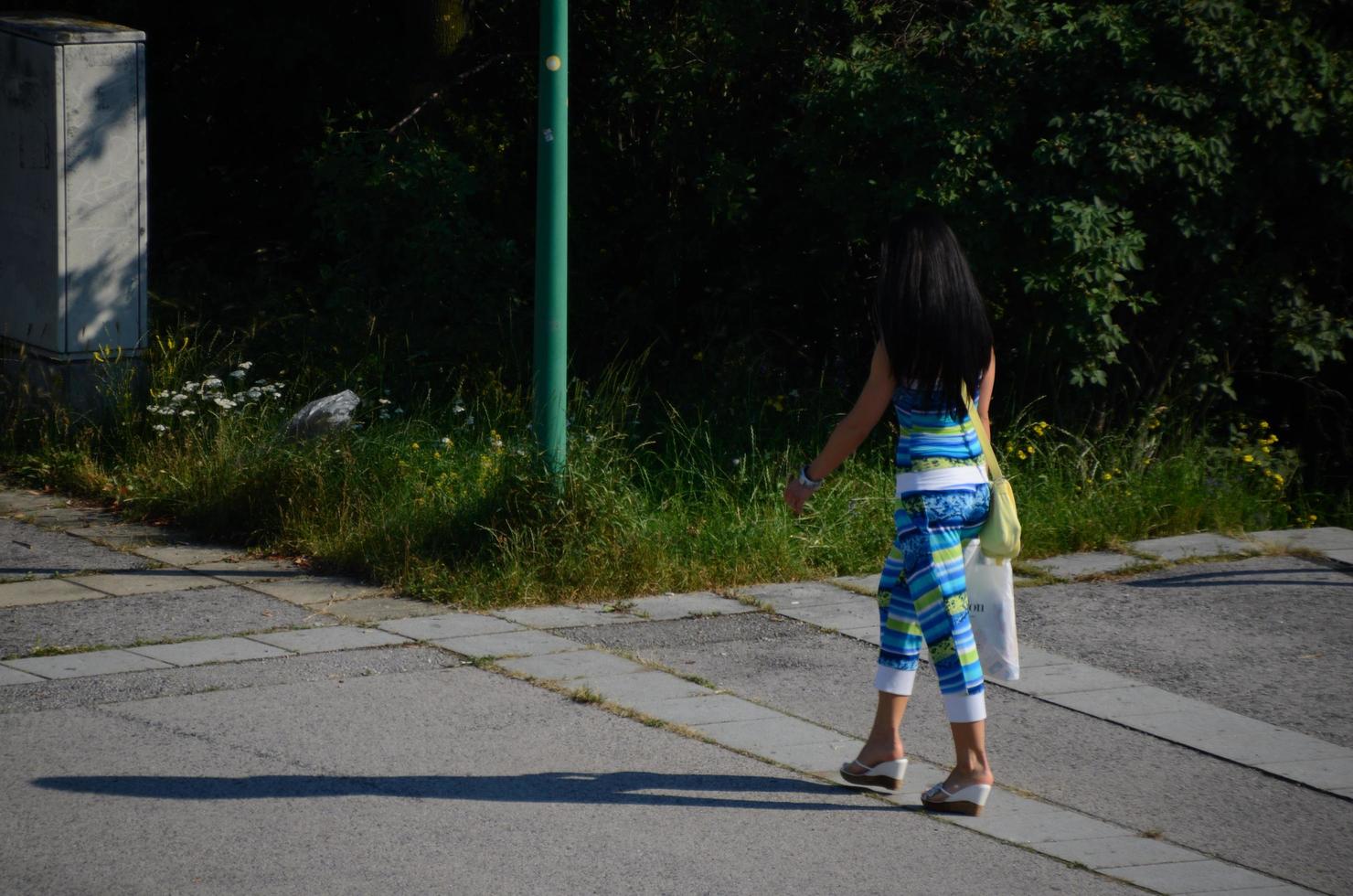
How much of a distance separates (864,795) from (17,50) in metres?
7.44

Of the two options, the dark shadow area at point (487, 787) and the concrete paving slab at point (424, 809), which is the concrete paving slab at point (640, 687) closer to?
the concrete paving slab at point (424, 809)

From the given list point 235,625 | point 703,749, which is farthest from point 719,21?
point 703,749

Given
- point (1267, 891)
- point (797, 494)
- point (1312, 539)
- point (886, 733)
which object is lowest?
point (1267, 891)

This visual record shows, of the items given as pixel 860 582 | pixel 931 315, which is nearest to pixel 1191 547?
pixel 860 582

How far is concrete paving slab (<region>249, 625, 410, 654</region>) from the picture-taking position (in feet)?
20.3

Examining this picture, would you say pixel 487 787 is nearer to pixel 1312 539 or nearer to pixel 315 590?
pixel 315 590

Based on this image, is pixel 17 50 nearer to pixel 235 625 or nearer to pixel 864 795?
pixel 235 625

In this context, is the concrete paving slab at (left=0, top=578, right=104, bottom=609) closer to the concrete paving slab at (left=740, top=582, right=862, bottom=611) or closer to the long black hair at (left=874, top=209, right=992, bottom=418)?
the concrete paving slab at (left=740, top=582, right=862, bottom=611)

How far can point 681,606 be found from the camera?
22.6 feet

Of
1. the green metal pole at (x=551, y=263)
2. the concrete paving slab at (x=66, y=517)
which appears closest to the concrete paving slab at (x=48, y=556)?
the concrete paving slab at (x=66, y=517)

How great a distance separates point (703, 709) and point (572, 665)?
2.13 feet

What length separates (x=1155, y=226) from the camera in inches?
350

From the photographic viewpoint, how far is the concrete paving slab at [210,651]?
602 cm

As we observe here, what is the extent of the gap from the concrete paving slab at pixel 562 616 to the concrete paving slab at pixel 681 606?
105 millimetres
